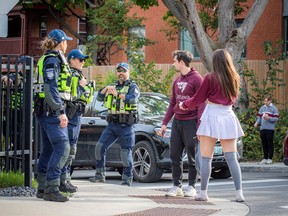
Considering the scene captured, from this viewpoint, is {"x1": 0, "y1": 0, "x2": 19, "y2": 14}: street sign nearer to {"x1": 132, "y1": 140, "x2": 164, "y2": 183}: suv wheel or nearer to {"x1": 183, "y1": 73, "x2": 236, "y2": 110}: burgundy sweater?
{"x1": 183, "y1": 73, "x2": 236, "y2": 110}: burgundy sweater

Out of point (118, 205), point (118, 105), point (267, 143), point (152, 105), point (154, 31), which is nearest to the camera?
point (118, 205)

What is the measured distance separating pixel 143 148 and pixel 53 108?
21.1ft

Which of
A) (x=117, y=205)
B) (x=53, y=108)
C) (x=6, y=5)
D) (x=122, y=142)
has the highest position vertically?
(x=6, y=5)

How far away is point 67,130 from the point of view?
37.5 feet

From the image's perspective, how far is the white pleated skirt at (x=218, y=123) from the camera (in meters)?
11.7

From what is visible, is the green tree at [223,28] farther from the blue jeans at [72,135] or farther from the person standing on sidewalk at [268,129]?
the blue jeans at [72,135]

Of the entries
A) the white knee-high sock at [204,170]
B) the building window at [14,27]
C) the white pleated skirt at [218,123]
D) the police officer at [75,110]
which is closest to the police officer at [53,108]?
the police officer at [75,110]

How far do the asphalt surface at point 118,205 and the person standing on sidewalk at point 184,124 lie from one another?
1.34ft

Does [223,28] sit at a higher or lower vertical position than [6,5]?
higher

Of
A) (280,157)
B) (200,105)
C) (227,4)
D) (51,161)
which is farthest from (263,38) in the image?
(51,161)

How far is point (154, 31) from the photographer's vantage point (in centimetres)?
3906

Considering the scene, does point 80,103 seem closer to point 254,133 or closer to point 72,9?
point 254,133

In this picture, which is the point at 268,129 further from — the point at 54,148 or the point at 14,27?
the point at 14,27

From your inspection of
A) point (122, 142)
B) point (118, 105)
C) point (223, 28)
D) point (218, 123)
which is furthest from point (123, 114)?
point (223, 28)
